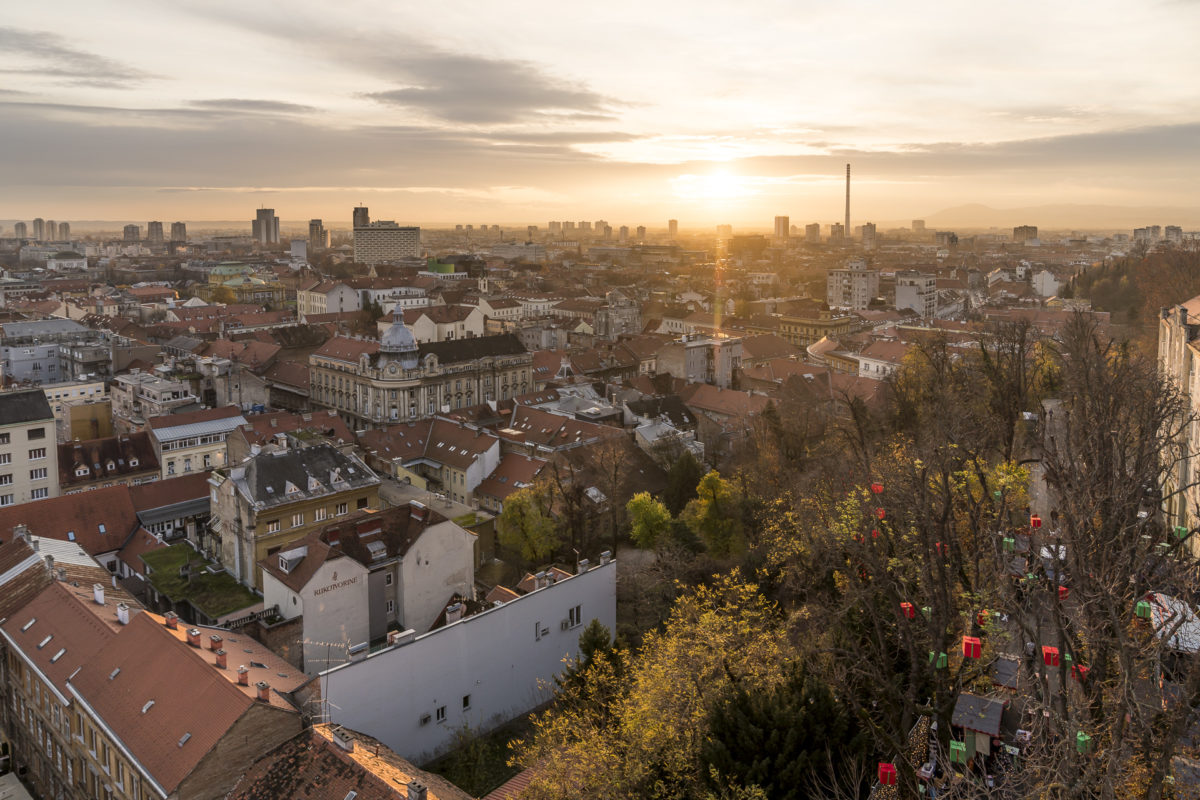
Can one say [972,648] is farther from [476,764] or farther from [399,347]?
[399,347]

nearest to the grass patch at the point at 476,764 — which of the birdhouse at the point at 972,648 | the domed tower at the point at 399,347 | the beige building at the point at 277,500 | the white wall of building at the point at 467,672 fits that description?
the white wall of building at the point at 467,672

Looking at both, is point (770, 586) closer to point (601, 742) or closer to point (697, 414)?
point (601, 742)

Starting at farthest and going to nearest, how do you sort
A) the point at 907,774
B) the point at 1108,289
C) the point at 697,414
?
1. the point at 1108,289
2. the point at 697,414
3. the point at 907,774

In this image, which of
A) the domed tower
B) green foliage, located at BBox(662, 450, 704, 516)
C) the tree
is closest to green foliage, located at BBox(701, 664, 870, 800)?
the tree

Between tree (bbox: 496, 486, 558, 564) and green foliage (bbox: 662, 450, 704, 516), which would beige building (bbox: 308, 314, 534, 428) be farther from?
tree (bbox: 496, 486, 558, 564)

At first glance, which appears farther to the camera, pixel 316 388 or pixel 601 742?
pixel 316 388

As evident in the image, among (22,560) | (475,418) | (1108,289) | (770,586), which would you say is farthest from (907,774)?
(1108,289)
